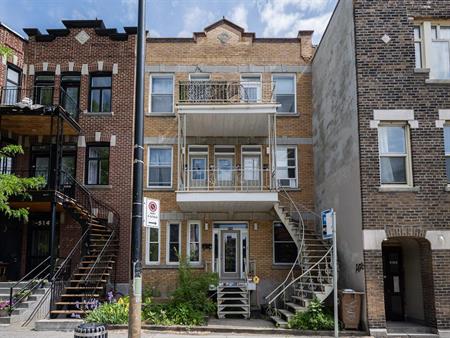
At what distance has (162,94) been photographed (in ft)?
61.6

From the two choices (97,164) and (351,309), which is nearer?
(351,309)

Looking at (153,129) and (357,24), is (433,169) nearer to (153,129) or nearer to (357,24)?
(357,24)

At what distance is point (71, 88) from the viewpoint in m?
18.6

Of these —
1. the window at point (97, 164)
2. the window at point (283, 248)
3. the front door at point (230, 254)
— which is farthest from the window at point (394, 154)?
the window at point (97, 164)

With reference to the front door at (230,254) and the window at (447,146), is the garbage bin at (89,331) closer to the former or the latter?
the front door at (230,254)

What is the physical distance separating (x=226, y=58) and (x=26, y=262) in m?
11.3

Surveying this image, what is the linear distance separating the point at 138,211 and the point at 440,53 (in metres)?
11.1

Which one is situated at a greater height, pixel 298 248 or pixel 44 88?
pixel 44 88

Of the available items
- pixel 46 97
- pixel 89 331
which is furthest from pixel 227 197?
pixel 46 97

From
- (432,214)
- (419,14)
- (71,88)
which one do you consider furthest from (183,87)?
(432,214)

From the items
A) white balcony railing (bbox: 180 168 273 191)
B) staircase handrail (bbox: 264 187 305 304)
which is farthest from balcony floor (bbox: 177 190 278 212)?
white balcony railing (bbox: 180 168 273 191)

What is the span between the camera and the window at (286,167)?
18266mm

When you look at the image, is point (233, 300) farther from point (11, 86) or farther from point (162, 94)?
point (11, 86)

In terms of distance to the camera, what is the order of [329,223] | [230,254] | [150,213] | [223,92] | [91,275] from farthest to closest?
[230,254] < [223,92] < [91,275] < [329,223] < [150,213]
